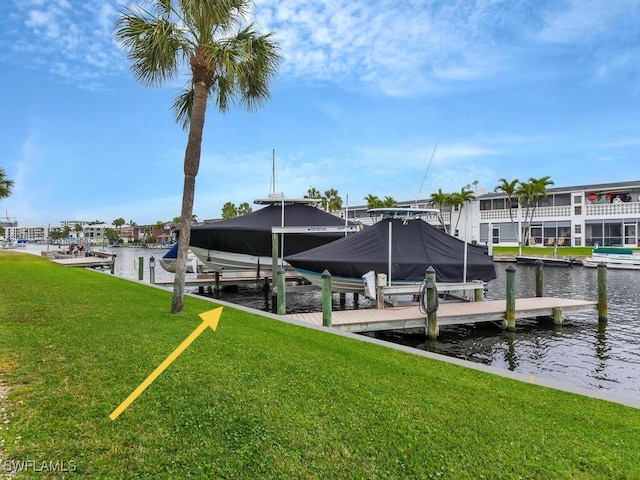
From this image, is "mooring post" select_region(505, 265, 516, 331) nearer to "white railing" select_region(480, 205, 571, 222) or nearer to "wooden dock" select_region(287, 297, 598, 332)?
"wooden dock" select_region(287, 297, 598, 332)

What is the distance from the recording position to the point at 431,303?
11023 mm

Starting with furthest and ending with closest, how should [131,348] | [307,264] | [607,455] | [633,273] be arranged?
[633,273] → [307,264] → [131,348] → [607,455]

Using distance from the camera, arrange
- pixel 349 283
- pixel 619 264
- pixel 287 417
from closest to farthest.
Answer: pixel 287 417
pixel 349 283
pixel 619 264

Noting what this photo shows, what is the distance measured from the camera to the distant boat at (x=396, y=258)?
508 inches

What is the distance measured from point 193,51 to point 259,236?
31.4 feet

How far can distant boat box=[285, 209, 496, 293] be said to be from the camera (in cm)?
1289

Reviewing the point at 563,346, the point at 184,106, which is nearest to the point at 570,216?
the point at 563,346

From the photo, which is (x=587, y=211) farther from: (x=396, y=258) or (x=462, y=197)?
(x=396, y=258)

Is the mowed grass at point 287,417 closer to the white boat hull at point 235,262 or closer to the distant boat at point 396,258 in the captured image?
the distant boat at point 396,258

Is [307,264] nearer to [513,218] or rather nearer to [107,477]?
[107,477]

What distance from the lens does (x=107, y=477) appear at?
119 inches

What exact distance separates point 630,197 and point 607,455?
5268cm

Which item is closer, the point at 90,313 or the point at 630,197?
the point at 90,313

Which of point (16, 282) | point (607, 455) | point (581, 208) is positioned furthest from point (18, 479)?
point (581, 208)
